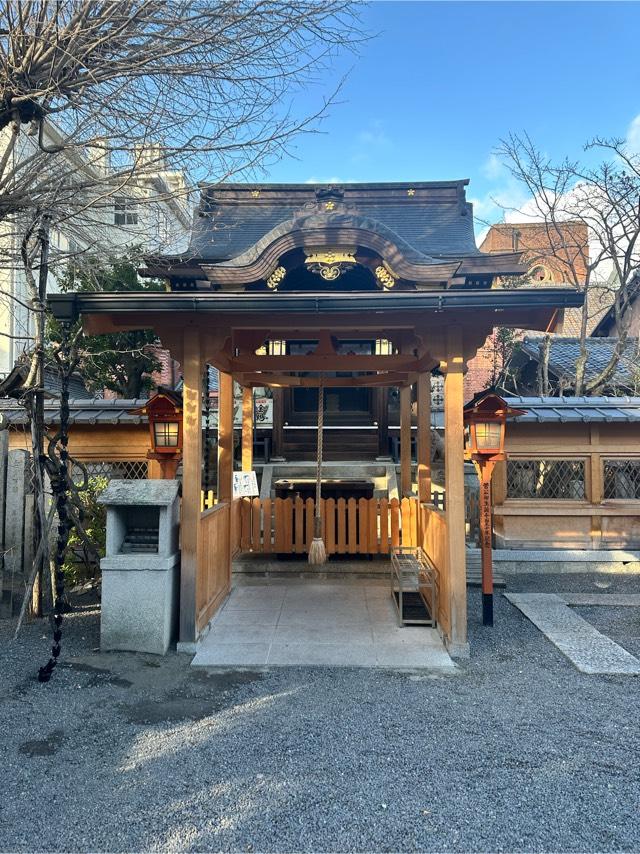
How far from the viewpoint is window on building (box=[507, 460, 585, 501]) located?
823cm

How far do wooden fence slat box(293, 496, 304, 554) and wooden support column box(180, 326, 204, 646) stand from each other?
9.96 feet

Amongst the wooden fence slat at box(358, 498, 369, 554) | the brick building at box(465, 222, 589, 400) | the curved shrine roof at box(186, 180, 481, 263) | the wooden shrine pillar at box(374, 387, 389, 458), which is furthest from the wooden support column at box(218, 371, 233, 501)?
the wooden shrine pillar at box(374, 387, 389, 458)

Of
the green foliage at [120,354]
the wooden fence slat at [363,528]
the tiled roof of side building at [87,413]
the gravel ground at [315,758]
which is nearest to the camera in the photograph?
the gravel ground at [315,758]

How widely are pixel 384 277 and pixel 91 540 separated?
16.3 feet

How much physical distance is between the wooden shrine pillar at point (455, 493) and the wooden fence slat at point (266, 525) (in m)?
3.60

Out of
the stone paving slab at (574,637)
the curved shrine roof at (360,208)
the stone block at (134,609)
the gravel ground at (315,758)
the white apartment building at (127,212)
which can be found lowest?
the stone paving slab at (574,637)

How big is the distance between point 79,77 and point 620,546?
9.65m

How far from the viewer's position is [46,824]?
2457mm

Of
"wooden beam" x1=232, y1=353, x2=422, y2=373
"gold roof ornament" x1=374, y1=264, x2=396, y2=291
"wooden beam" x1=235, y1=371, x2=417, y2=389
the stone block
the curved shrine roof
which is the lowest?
the stone block

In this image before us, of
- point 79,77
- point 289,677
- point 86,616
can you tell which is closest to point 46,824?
point 289,677

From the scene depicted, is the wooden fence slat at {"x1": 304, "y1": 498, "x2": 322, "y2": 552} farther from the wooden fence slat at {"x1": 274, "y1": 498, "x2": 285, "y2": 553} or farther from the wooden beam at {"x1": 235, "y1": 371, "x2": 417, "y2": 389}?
the wooden beam at {"x1": 235, "y1": 371, "x2": 417, "y2": 389}

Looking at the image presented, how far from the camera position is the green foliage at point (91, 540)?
635 cm

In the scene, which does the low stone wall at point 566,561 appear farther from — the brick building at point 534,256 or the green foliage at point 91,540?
the green foliage at point 91,540

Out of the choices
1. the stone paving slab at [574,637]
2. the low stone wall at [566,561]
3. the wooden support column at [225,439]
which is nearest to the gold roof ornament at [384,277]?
the wooden support column at [225,439]
